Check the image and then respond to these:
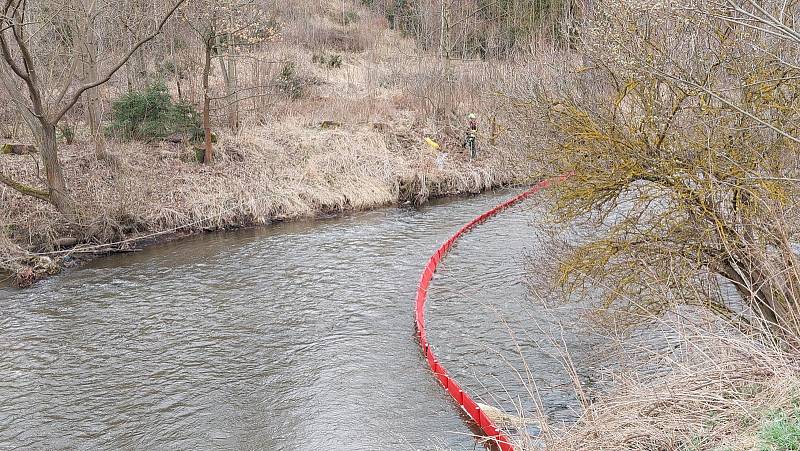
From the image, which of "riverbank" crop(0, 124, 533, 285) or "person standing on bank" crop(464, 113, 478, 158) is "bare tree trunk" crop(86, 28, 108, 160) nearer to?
"riverbank" crop(0, 124, 533, 285)

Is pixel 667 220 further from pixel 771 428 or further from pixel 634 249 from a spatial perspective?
pixel 771 428

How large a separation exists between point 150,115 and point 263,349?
39.7 ft

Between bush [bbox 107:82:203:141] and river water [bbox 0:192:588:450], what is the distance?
5.90 metres

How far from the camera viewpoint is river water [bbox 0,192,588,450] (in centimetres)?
764

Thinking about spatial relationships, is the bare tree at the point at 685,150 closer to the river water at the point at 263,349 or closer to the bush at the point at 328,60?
the river water at the point at 263,349

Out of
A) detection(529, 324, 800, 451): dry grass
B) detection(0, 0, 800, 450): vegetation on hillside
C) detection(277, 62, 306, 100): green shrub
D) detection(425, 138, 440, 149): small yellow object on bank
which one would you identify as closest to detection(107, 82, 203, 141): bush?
detection(0, 0, 800, 450): vegetation on hillside

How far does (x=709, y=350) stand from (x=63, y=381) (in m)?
7.68

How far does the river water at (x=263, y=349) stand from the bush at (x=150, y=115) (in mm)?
5895

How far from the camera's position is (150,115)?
19.5 meters

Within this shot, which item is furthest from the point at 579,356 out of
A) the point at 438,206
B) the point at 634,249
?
the point at 438,206

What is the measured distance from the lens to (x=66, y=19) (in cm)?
1756

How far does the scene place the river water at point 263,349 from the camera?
301 inches

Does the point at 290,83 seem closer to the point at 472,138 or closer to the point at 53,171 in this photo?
the point at 472,138

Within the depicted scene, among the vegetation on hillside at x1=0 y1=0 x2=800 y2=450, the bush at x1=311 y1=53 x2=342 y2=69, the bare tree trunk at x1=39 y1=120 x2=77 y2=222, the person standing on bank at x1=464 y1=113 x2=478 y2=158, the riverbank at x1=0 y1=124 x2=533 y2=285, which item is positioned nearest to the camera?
the vegetation on hillside at x1=0 y1=0 x2=800 y2=450
